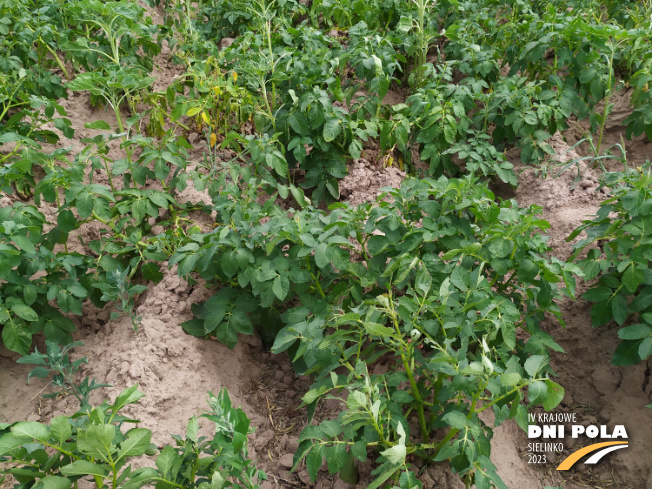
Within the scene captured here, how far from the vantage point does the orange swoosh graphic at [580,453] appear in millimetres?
2271

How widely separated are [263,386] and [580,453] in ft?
4.73

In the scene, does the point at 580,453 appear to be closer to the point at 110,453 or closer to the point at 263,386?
the point at 263,386

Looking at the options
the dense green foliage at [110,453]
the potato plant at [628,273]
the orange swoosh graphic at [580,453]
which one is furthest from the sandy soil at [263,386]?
the dense green foliage at [110,453]

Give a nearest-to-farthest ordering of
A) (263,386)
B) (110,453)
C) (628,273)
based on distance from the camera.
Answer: (110,453)
(628,273)
(263,386)

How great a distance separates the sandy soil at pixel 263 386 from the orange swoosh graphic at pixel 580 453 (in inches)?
1.5

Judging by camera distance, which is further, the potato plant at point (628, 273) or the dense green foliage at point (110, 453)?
the potato plant at point (628, 273)

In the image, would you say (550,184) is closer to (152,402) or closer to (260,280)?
(260,280)

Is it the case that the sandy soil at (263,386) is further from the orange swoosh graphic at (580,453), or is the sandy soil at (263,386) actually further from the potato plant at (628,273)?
the potato plant at (628,273)

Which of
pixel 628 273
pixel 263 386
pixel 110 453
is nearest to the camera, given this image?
pixel 110 453

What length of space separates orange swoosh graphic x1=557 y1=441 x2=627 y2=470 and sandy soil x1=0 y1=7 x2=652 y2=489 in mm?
37

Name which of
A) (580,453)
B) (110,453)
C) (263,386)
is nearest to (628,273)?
(580,453)

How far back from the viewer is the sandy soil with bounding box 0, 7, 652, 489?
2.23 m

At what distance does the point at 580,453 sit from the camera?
2291 millimetres

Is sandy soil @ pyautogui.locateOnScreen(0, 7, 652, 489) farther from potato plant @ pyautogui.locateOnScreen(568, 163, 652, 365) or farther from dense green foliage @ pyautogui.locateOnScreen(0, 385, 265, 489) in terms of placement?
dense green foliage @ pyautogui.locateOnScreen(0, 385, 265, 489)
